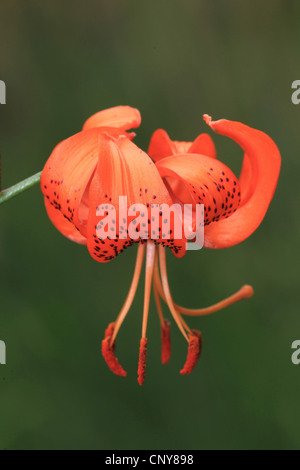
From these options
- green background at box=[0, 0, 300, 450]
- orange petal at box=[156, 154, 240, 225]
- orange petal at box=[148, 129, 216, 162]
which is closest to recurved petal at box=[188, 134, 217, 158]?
orange petal at box=[148, 129, 216, 162]

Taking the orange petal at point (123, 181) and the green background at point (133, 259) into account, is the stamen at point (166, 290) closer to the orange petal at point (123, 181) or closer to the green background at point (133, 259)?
the orange petal at point (123, 181)

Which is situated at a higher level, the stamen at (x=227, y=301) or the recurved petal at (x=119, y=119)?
the recurved petal at (x=119, y=119)

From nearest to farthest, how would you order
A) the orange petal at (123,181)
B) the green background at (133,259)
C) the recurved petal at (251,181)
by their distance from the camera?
the orange petal at (123,181)
the recurved petal at (251,181)
the green background at (133,259)

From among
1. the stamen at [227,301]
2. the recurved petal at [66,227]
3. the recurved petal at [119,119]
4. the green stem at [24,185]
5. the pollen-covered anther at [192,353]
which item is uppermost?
the recurved petal at [119,119]

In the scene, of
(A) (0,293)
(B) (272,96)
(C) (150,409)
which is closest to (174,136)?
(B) (272,96)

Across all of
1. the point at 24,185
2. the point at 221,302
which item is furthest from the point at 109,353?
the point at 24,185

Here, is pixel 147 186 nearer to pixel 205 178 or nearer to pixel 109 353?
pixel 205 178

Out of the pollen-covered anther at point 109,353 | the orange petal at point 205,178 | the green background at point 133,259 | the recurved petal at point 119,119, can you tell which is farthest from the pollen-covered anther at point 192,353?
the green background at point 133,259
